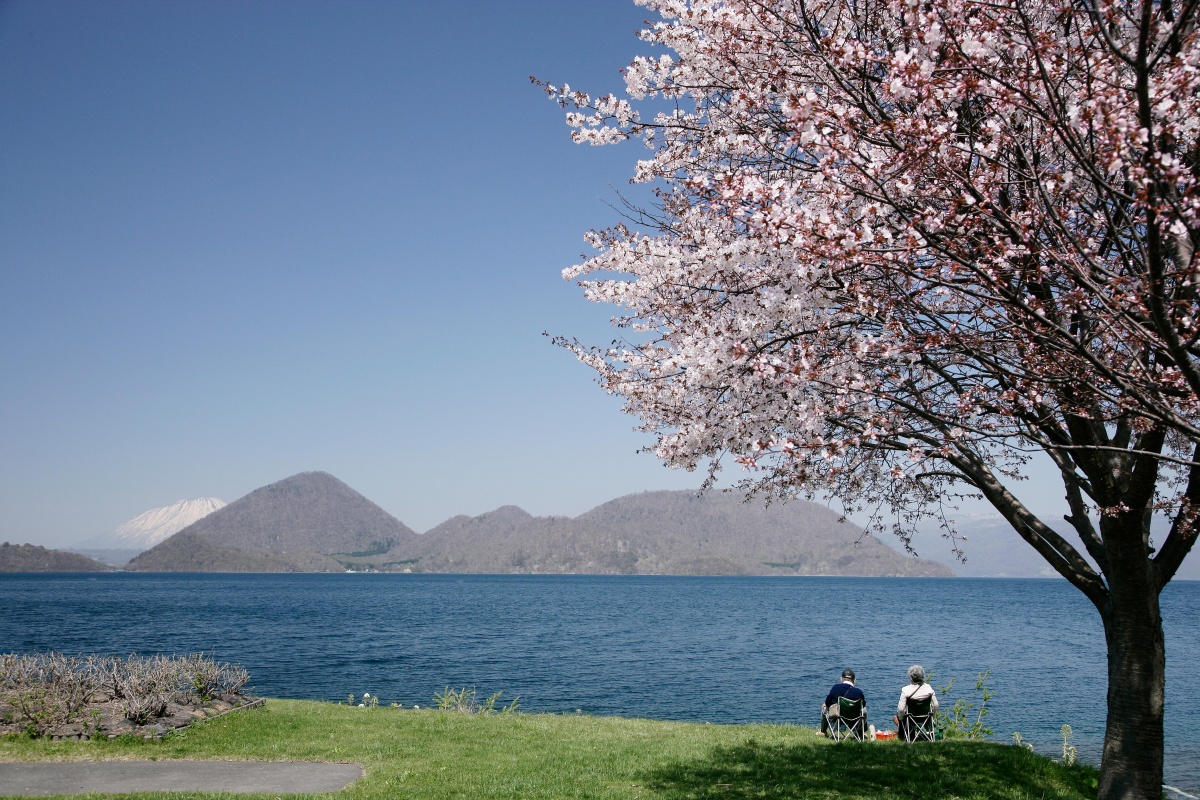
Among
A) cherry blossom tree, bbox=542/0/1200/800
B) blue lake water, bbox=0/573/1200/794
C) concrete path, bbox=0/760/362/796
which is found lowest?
blue lake water, bbox=0/573/1200/794

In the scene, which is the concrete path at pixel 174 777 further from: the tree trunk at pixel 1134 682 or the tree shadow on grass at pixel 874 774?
the tree trunk at pixel 1134 682

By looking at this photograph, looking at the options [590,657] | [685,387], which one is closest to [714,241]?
[685,387]

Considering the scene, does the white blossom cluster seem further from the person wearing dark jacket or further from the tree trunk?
the person wearing dark jacket

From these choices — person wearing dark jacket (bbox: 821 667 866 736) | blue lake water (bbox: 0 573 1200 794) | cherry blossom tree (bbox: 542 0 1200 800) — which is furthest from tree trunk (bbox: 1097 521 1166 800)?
blue lake water (bbox: 0 573 1200 794)

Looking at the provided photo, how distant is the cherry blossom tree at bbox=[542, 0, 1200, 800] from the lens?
4902mm

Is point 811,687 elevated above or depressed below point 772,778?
below

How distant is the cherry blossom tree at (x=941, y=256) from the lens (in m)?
4.90

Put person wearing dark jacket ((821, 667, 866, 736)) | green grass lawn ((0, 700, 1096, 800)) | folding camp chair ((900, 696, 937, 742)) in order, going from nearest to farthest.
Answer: green grass lawn ((0, 700, 1096, 800))
folding camp chair ((900, 696, 937, 742))
person wearing dark jacket ((821, 667, 866, 736))

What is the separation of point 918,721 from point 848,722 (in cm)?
103

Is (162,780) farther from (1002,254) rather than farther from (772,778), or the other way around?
(1002,254)

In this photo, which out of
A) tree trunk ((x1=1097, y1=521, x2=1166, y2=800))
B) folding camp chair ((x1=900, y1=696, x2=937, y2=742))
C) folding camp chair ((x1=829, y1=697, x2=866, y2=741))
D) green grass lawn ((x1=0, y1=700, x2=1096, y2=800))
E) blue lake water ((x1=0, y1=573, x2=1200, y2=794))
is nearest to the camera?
tree trunk ((x1=1097, y1=521, x2=1166, y2=800))

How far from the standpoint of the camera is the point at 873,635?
185ft

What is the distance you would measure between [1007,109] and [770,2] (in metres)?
2.46

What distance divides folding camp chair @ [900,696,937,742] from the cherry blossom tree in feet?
13.0
